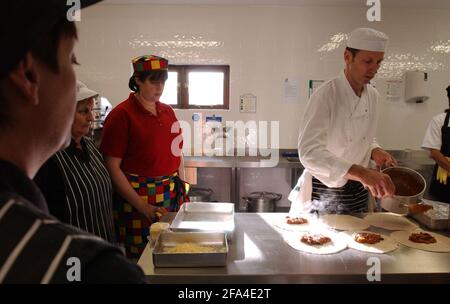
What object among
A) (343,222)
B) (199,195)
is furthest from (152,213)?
(199,195)

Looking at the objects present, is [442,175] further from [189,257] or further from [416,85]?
[189,257]

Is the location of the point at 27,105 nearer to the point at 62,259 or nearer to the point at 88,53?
the point at 62,259

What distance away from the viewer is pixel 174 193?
2418 millimetres

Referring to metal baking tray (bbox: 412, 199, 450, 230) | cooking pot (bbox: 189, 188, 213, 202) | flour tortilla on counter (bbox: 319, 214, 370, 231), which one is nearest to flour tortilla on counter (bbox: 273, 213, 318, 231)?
flour tortilla on counter (bbox: 319, 214, 370, 231)

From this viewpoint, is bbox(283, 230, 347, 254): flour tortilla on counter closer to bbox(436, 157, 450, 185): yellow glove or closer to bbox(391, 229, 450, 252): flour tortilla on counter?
bbox(391, 229, 450, 252): flour tortilla on counter

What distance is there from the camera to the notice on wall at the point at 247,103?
4.51m

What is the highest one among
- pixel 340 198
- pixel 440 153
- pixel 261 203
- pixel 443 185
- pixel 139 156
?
pixel 139 156

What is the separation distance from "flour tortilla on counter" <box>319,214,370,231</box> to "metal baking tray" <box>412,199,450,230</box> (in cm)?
30

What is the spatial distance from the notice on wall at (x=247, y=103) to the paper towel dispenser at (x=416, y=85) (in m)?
1.83

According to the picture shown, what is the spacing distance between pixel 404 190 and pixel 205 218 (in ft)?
3.56

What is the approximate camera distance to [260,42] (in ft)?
14.5

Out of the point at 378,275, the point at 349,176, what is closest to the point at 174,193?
the point at 349,176

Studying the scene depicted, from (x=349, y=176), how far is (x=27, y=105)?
1.70 meters

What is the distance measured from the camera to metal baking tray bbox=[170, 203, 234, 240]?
5.70ft
